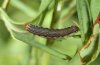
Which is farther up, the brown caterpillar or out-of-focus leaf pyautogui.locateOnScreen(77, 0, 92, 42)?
out-of-focus leaf pyautogui.locateOnScreen(77, 0, 92, 42)

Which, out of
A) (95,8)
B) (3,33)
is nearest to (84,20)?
(95,8)

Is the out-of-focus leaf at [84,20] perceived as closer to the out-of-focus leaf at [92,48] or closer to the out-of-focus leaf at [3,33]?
the out-of-focus leaf at [92,48]

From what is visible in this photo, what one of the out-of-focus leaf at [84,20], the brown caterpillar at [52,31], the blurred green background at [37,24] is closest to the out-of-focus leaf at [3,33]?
the blurred green background at [37,24]

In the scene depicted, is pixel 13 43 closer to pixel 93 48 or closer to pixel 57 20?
pixel 57 20

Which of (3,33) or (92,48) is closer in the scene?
(92,48)

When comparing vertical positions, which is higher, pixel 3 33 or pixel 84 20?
pixel 84 20

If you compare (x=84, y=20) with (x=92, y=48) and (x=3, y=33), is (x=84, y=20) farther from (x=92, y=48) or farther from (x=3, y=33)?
(x=3, y=33)

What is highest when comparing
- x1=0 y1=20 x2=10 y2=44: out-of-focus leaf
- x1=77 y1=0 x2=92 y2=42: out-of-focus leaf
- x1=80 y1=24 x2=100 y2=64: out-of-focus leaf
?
x1=77 y1=0 x2=92 y2=42: out-of-focus leaf

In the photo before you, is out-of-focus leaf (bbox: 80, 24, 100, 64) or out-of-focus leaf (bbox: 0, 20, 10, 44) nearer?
out-of-focus leaf (bbox: 80, 24, 100, 64)

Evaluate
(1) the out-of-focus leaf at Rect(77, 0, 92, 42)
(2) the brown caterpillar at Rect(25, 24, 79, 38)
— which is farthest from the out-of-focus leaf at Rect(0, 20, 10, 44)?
(1) the out-of-focus leaf at Rect(77, 0, 92, 42)

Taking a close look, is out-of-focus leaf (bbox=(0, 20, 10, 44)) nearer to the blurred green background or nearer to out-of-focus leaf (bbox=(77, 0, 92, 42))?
the blurred green background

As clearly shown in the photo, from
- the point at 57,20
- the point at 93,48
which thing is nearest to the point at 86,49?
the point at 93,48
